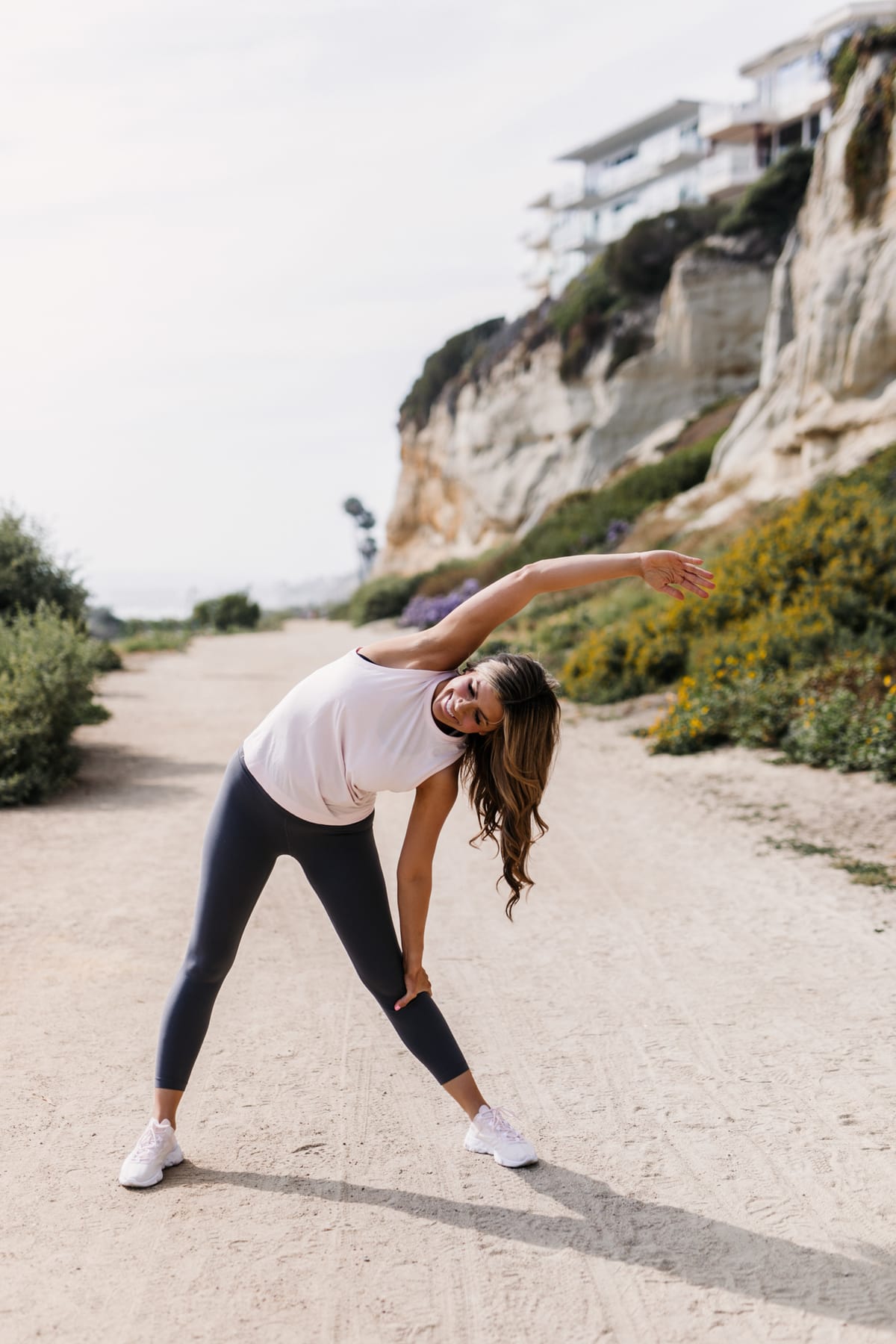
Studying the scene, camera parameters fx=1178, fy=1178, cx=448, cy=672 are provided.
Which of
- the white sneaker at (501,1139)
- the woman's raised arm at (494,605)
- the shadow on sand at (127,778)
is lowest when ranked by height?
the white sneaker at (501,1139)

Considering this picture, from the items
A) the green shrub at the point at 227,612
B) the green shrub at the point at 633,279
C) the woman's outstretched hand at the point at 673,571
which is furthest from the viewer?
the green shrub at the point at 227,612

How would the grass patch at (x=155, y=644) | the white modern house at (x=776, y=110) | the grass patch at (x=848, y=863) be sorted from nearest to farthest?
1. the grass patch at (x=848, y=863)
2. the grass patch at (x=155, y=644)
3. the white modern house at (x=776, y=110)

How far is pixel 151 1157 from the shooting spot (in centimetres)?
320

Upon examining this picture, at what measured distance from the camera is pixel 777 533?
40.0 feet

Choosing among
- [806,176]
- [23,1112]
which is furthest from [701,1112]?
[806,176]

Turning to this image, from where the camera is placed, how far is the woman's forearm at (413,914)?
10.2 ft

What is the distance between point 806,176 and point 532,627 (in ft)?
57.8

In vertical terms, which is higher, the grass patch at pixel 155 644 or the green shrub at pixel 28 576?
the green shrub at pixel 28 576

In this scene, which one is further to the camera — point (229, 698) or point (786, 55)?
point (786, 55)

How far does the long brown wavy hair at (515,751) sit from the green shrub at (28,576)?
942 centimetres

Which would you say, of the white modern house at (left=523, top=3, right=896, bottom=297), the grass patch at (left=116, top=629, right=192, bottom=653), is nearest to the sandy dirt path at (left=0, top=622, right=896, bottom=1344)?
the grass patch at (left=116, top=629, right=192, bottom=653)

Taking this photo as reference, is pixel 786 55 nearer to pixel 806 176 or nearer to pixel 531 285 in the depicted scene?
pixel 806 176

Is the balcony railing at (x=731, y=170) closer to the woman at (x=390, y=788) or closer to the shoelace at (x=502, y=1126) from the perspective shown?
the woman at (x=390, y=788)

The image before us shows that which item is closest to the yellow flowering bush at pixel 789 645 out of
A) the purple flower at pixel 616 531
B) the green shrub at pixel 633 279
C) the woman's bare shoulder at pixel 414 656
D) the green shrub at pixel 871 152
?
the woman's bare shoulder at pixel 414 656
